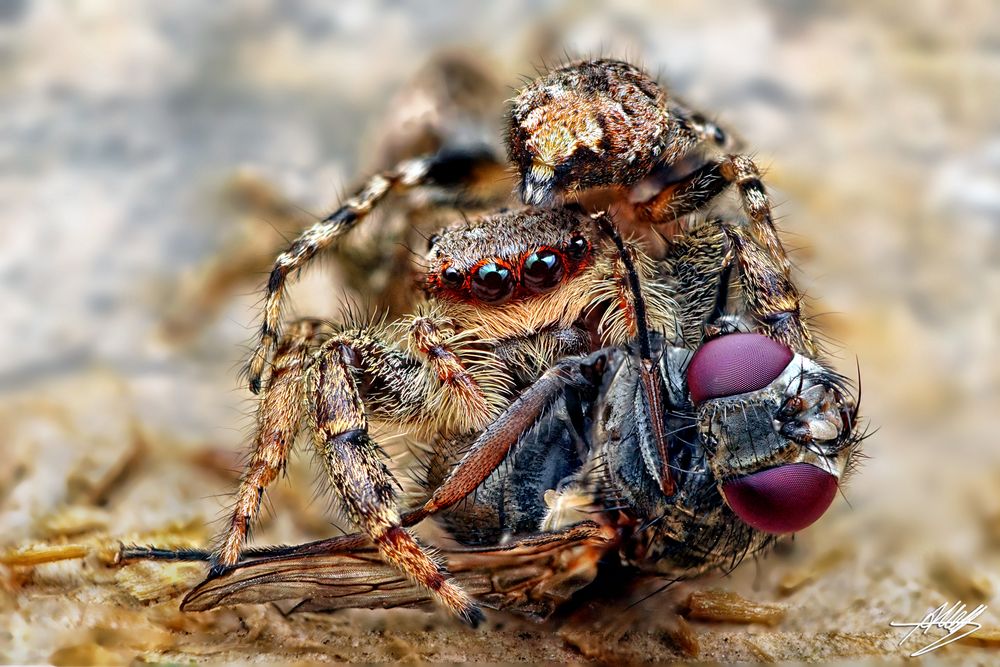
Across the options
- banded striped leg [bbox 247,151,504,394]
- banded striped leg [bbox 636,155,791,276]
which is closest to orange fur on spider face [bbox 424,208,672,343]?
banded striped leg [bbox 636,155,791,276]

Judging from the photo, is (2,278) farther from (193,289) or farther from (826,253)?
(826,253)

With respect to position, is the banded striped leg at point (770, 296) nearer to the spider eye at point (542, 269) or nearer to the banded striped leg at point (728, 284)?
the banded striped leg at point (728, 284)

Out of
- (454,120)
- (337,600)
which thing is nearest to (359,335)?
(337,600)

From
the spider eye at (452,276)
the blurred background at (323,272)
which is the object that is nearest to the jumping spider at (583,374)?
the spider eye at (452,276)

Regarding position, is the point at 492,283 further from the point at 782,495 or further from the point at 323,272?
the point at 323,272

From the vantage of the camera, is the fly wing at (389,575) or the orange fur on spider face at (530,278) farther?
the orange fur on spider face at (530,278)

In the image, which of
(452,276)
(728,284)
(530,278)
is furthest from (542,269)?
(728,284)
